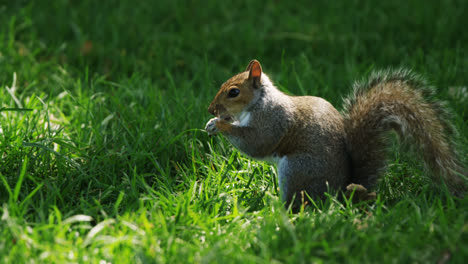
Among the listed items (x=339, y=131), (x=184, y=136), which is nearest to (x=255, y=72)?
(x=339, y=131)

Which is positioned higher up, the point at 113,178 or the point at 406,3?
the point at 406,3

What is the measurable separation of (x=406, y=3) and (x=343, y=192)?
9.33 ft

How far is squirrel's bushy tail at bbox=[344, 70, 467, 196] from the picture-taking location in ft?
6.19

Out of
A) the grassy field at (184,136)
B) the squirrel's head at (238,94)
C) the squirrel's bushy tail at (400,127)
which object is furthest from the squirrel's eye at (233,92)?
the squirrel's bushy tail at (400,127)

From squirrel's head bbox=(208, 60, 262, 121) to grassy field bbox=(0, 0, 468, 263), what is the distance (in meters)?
0.25

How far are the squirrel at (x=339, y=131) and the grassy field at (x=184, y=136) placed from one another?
0.11m

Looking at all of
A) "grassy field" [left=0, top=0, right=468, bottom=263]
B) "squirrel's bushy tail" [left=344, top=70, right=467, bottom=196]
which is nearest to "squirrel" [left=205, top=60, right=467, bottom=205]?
"squirrel's bushy tail" [left=344, top=70, right=467, bottom=196]

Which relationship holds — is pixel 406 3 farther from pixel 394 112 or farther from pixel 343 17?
Result: pixel 394 112

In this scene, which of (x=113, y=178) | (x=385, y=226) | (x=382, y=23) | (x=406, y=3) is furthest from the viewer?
(x=406, y=3)

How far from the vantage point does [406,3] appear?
425 centimetres

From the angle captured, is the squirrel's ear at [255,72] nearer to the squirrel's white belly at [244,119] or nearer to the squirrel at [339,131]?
the squirrel at [339,131]

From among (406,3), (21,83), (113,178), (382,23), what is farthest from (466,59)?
(21,83)

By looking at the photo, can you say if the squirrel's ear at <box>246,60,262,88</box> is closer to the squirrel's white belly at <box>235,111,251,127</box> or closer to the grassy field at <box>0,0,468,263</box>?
the squirrel's white belly at <box>235,111,251,127</box>

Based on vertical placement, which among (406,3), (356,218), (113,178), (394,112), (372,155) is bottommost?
(113,178)
